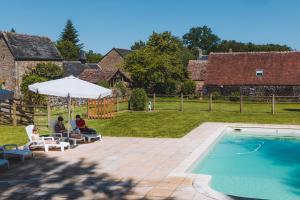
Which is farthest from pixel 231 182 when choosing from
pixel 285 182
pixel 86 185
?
pixel 86 185

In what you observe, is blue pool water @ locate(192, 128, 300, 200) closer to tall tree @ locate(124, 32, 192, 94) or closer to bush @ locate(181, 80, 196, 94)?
tall tree @ locate(124, 32, 192, 94)

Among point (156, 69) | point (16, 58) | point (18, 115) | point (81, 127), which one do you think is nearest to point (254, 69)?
point (156, 69)

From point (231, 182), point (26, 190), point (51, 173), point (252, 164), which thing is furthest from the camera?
point (252, 164)

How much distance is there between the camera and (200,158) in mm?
13289

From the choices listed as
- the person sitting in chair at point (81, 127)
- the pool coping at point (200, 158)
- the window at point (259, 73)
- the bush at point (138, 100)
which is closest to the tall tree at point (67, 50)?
the window at point (259, 73)

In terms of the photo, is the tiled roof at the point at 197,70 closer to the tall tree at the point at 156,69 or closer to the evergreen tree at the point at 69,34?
the tall tree at the point at 156,69

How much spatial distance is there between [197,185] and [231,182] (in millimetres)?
2803

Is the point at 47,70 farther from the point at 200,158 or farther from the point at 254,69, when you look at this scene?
the point at 200,158

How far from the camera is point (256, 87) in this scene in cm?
4366

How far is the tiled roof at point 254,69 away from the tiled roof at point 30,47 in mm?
18327

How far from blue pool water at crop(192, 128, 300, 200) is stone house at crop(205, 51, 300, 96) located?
24584 millimetres

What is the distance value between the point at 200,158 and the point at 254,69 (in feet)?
110

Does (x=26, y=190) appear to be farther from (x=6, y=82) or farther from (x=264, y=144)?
(x=6, y=82)

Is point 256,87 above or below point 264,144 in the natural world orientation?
above
